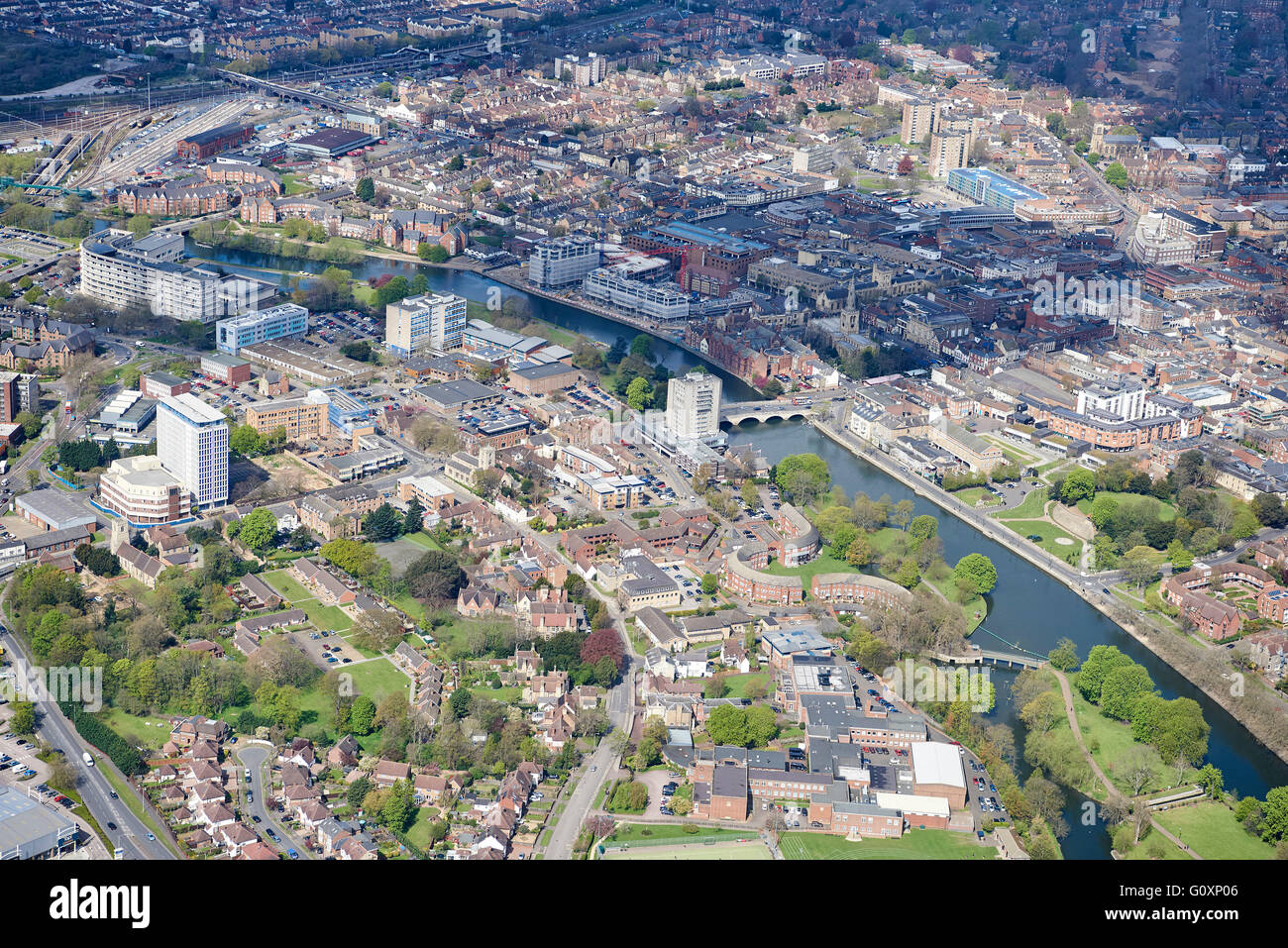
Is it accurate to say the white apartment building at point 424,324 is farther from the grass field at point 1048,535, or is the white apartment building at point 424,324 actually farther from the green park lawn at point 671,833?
the green park lawn at point 671,833

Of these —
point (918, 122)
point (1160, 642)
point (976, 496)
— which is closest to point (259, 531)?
point (976, 496)

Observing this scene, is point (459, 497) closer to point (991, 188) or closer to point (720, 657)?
point (720, 657)

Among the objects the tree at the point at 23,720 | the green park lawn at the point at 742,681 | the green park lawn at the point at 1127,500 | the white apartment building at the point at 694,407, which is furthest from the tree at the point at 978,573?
the tree at the point at 23,720

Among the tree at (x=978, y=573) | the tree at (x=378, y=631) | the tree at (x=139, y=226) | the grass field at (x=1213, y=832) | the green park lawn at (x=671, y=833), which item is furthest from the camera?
the tree at (x=139, y=226)

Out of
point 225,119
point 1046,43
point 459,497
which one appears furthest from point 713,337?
point 1046,43

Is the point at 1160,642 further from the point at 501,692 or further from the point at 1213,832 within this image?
the point at 501,692
